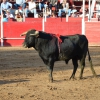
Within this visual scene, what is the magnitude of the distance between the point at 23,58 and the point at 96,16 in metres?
10.1

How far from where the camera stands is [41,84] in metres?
9.56

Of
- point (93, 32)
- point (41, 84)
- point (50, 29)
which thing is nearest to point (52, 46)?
point (41, 84)

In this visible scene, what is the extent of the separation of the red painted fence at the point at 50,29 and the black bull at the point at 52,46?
12372 mm

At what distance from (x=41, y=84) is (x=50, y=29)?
13.6 meters

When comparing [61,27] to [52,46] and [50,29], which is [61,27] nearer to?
[50,29]

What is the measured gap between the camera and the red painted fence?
75.0 feet

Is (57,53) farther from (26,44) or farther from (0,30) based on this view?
(0,30)

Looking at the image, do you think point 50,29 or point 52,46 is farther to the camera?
point 50,29

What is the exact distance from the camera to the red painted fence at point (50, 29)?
901 inches

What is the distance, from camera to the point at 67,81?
33.1 feet

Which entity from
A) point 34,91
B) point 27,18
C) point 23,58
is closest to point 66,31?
point 27,18

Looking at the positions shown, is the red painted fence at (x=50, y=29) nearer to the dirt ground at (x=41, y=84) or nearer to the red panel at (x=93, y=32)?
the red panel at (x=93, y=32)

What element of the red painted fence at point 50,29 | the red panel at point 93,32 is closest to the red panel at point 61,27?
the red painted fence at point 50,29

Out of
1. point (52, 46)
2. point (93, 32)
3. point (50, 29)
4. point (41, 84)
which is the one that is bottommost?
point (93, 32)
